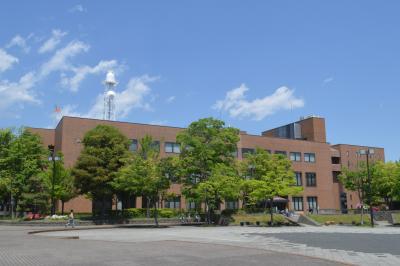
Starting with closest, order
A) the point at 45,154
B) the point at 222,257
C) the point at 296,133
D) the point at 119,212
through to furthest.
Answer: the point at 222,257 → the point at 119,212 → the point at 45,154 → the point at 296,133

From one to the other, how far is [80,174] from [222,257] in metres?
28.1

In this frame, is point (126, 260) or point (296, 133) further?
point (296, 133)

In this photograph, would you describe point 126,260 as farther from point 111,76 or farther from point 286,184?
point 111,76

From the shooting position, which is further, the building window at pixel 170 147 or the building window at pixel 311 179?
the building window at pixel 311 179

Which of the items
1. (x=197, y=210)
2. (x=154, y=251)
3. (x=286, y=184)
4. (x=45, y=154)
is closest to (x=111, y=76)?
(x=45, y=154)

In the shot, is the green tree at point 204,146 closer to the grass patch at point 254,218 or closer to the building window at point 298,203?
the grass patch at point 254,218

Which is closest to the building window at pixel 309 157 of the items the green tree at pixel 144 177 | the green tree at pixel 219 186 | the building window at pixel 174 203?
the building window at pixel 174 203

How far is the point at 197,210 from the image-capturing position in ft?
158

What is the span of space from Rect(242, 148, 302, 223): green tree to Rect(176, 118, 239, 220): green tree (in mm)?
3708

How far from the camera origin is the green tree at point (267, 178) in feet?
140

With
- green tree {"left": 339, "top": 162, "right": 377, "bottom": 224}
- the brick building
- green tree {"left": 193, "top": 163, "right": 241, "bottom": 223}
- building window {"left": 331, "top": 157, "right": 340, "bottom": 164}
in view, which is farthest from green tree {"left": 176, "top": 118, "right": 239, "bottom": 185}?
building window {"left": 331, "top": 157, "right": 340, "bottom": 164}

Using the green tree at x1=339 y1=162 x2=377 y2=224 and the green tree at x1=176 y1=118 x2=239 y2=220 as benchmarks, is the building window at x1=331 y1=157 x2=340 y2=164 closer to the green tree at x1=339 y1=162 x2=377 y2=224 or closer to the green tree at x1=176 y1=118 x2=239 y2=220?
the green tree at x1=339 y1=162 x2=377 y2=224

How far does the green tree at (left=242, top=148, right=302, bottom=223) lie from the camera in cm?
4278

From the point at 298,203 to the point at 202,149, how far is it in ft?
113
